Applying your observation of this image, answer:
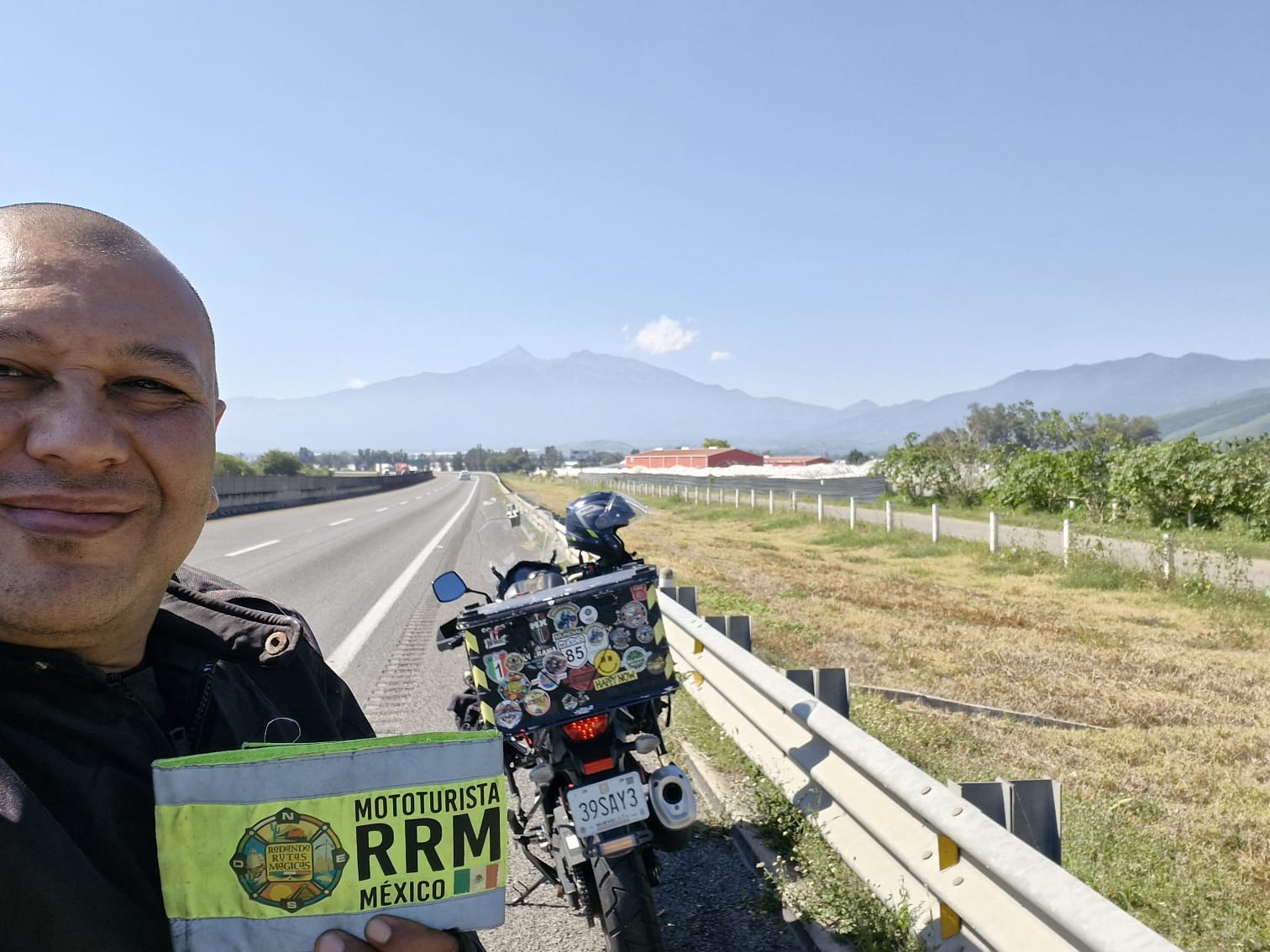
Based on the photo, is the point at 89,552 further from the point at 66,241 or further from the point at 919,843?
the point at 919,843

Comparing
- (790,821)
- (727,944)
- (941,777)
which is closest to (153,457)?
(727,944)

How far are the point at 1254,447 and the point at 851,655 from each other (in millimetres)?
18789

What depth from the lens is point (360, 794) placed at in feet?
4.17

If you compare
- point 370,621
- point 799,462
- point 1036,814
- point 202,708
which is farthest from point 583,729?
point 799,462

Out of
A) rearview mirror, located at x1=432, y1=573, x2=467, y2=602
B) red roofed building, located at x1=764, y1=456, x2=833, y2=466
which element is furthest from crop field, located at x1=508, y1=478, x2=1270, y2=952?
red roofed building, located at x1=764, y1=456, x2=833, y2=466

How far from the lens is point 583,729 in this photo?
11.9ft

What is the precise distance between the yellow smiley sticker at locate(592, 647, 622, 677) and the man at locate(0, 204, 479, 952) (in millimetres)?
2264

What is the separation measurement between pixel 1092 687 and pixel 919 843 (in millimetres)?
5262

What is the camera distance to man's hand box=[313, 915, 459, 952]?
1.18 meters

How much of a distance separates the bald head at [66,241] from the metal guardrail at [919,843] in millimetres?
2184

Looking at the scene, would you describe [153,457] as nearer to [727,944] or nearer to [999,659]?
[727,944]

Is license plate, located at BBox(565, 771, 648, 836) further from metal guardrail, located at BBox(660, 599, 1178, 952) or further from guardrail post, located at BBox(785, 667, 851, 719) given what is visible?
guardrail post, located at BBox(785, 667, 851, 719)

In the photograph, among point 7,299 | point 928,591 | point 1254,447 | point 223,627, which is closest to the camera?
point 7,299

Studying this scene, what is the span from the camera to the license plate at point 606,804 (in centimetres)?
338
